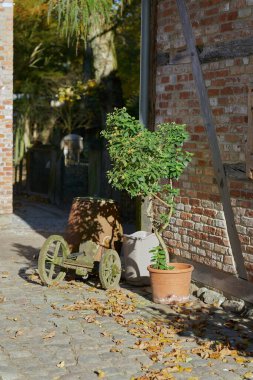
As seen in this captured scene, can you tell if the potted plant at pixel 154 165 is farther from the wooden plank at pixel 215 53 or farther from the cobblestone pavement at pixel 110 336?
the wooden plank at pixel 215 53

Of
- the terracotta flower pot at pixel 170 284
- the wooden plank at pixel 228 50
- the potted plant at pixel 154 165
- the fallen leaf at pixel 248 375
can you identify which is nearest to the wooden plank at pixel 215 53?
the wooden plank at pixel 228 50

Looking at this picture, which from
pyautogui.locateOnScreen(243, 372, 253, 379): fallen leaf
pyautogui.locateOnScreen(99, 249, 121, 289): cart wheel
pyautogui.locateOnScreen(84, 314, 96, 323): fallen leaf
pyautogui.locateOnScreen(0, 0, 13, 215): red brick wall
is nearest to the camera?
pyautogui.locateOnScreen(243, 372, 253, 379): fallen leaf

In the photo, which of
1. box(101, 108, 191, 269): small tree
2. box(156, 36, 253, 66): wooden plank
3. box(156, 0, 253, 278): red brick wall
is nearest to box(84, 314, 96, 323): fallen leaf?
box(101, 108, 191, 269): small tree

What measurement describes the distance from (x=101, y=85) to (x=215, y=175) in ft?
25.5

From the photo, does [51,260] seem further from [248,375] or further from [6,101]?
[6,101]

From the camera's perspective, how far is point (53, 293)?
7945 mm

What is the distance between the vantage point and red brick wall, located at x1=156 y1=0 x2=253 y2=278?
716cm

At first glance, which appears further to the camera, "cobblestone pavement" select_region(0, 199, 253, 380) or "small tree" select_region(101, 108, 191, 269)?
"small tree" select_region(101, 108, 191, 269)

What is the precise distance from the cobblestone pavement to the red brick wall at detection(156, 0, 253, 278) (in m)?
0.69

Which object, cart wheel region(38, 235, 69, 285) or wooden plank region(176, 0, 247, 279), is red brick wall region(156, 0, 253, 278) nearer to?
wooden plank region(176, 0, 247, 279)

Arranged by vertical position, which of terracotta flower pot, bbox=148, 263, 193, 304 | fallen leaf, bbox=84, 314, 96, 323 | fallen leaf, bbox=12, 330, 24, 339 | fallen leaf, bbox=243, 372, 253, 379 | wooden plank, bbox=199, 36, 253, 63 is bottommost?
fallen leaf, bbox=243, 372, 253, 379

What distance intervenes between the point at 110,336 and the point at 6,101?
23.7 ft

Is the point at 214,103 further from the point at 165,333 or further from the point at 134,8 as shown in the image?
the point at 134,8

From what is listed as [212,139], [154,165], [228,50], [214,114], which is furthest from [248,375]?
[228,50]
